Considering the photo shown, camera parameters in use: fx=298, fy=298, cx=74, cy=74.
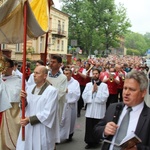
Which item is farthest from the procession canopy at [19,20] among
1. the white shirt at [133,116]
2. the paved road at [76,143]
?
the paved road at [76,143]

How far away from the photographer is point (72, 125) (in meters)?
7.37

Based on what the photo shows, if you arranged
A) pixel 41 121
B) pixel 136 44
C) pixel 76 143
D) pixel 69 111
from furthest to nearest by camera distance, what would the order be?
pixel 136 44
pixel 69 111
pixel 76 143
pixel 41 121

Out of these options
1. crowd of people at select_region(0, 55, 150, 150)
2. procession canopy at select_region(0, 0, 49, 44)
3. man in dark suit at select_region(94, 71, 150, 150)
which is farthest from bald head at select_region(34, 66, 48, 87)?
man in dark suit at select_region(94, 71, 150, 150)

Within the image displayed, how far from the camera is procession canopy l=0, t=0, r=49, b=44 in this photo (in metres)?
4.14

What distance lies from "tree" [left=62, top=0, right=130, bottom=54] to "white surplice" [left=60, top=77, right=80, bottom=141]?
45156 mm

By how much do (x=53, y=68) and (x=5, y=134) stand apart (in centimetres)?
160

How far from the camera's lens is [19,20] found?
465cm

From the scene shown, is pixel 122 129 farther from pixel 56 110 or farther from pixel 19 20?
pixel 19 20

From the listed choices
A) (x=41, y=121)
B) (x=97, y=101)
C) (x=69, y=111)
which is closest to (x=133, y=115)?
(x=41, y=121)

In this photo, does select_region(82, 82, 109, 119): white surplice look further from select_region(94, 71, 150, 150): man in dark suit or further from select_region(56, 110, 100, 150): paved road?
select_region(94, 71, 150, 150): man in dark suit

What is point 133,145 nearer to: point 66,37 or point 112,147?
point 112,147

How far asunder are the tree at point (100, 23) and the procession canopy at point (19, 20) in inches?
1860

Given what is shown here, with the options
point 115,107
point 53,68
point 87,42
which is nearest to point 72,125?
point 53,68

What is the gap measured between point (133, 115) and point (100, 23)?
51.7 metres
